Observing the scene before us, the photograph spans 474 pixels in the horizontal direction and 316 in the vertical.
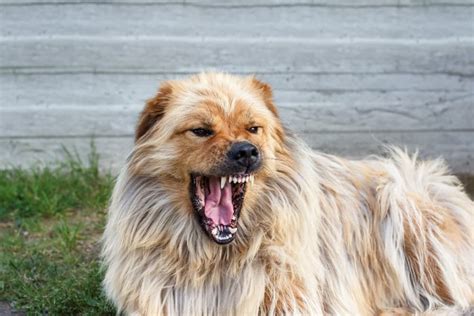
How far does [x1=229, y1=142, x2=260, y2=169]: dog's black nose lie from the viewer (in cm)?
398

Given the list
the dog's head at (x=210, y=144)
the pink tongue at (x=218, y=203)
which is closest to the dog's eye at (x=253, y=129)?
the dog's head at (x=210, y=144)

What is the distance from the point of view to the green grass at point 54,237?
5.22 meters

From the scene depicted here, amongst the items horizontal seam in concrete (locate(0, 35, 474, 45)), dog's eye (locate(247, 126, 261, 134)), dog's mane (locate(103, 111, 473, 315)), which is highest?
horizontal seam in concrete (locate(0, 35, 474, 45))

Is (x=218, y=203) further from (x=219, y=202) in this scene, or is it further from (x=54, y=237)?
(x=54, y=237)

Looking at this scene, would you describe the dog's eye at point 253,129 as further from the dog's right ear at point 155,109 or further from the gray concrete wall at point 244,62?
the gray concrete wall at point 244,62

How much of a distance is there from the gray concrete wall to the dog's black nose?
3.22 metres

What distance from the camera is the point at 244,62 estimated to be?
7375 mm

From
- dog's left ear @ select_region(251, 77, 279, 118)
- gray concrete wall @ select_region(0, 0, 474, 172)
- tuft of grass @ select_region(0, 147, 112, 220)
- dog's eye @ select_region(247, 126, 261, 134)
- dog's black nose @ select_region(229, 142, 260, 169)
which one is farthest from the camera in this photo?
gray concrete wall @ select_region(0, 0, 474, 172)

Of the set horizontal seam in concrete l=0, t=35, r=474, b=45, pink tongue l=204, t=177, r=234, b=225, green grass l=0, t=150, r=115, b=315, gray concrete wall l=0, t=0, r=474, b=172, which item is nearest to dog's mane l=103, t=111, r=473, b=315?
pink tongue l=204, t=177, r=234, b=225

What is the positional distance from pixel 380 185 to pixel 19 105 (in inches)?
150

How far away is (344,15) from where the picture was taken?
24.1 feet

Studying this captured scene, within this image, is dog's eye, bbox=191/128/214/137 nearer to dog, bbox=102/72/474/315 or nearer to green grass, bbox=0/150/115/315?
dog, bbox=102/72/474/315

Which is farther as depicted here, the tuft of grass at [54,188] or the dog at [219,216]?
the tuft of grass at [54,188]

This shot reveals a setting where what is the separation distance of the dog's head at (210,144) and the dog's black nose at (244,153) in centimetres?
2
